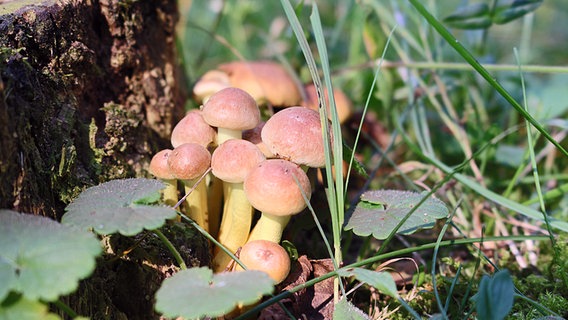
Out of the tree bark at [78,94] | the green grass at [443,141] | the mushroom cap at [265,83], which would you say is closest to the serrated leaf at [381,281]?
the green grass at [443,141]

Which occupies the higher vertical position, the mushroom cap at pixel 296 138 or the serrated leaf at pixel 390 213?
the mushroom cap at pixel 296 138

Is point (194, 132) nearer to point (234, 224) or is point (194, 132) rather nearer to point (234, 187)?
point (234, 187)

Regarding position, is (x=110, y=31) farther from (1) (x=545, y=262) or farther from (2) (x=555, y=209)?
(2) (x=555, y=209)

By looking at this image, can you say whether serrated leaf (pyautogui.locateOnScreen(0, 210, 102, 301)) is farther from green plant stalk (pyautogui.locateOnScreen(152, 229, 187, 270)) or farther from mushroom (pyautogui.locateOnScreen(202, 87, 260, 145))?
mushroom (pyautogui.locateOnScreen(202, 87, 260, 145))

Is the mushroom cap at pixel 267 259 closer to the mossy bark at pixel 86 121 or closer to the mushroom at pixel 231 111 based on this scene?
the mossy bark at pixel 86 121

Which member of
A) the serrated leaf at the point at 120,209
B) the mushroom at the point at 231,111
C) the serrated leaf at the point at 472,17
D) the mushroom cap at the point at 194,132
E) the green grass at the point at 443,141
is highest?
the serrated leaf at the point at 472,17
